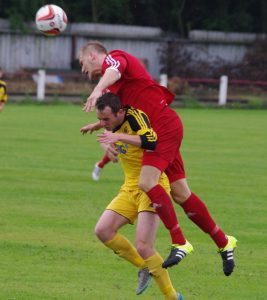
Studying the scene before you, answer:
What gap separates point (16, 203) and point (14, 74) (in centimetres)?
2831

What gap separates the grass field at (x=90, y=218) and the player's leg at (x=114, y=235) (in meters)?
0.45

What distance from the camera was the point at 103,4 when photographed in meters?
50.8

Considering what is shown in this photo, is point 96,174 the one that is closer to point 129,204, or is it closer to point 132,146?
point 129,204

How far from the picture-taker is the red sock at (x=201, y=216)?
8969 millimetres

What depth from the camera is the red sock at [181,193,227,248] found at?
897 centimetres

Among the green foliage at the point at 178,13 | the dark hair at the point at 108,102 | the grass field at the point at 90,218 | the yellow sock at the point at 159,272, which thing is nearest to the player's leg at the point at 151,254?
the yellow sock at the point at 159,272

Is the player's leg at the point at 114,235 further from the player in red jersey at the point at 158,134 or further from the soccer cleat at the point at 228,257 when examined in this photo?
the soccer cleat at the point at 228,257

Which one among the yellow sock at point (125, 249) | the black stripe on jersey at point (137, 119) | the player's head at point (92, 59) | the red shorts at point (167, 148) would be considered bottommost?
the yellow sock at point (125, 249)

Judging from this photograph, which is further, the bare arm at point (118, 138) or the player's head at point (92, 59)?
the player's head at point (92, 59)

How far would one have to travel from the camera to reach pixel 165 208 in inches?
327

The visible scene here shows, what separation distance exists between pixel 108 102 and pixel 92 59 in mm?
686

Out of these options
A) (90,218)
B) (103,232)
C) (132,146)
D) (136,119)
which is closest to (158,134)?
(132,146)

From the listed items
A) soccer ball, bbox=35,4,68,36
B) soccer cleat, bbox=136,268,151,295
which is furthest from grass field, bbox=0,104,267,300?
soccer ball, bbox=35,4,68,36

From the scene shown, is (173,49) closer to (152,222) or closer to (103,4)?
(103,4)
